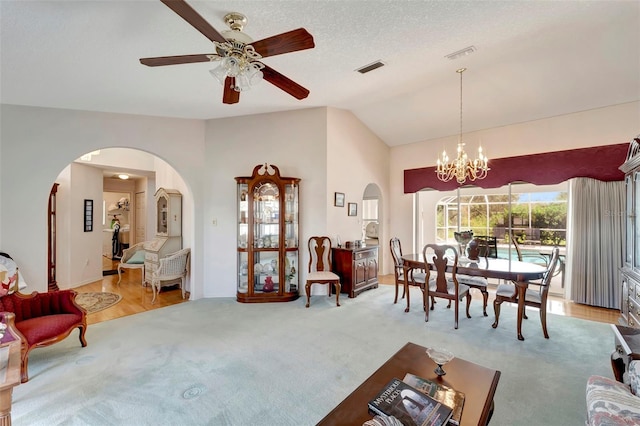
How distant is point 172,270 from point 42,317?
6.40ft

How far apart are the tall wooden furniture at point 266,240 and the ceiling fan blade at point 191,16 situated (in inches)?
108

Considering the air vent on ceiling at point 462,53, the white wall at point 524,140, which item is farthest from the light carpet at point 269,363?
the air vent on ceiling at point 462,53

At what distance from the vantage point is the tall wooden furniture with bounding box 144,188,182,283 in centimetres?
496

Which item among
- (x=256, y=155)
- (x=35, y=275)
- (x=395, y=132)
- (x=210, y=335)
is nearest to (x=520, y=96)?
(x=395, y=132)

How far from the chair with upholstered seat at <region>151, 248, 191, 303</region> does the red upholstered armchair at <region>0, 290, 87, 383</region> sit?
5.22ft

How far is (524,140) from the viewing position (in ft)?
15.9

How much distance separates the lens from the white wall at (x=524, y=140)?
411 centimetres

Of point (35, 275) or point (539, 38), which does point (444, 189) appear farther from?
point (35, 275)

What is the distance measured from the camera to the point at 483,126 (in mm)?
5156

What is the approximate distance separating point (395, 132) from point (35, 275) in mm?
6256

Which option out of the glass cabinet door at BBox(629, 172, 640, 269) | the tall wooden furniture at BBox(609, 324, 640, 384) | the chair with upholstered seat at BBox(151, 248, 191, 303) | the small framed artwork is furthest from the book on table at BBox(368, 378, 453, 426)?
the small framed artwork

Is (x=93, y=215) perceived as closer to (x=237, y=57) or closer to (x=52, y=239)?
(x=52, y=239)

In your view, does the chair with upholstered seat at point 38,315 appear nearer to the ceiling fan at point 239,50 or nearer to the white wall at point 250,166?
the white wall at point 250,166

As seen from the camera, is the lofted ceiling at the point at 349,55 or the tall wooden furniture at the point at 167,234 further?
the tall wooden furniture at the point at 167,234
